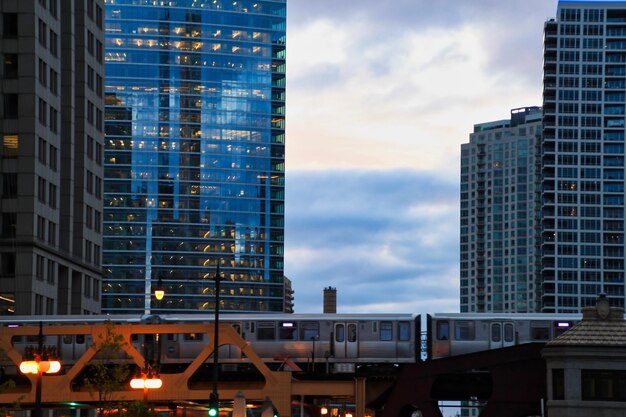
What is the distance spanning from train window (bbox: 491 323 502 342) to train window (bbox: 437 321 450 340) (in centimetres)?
231

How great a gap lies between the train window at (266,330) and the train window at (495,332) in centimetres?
1150

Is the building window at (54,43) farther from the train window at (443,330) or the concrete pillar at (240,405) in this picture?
the concrete pillar at (240,405)

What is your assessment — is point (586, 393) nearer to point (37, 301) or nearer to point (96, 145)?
point (37, 301)

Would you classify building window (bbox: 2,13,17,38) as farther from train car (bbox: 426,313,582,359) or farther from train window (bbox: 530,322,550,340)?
train window (bbox: 530,322,550,340)

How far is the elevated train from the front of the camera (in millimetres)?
66188

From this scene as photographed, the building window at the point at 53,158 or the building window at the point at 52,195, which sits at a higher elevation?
the building window at the point at 53,158

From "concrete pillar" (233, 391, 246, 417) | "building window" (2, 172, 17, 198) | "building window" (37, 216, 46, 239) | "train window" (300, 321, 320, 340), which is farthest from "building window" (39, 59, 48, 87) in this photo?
"concrete pillar" (233, 391, 246, 417)

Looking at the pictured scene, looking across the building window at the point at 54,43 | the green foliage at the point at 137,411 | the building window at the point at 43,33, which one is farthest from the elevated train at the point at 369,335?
the building window at the point at 54,43

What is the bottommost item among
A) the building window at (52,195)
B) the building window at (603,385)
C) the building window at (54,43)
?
the building window at (603,385)

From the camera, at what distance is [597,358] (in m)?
49.8

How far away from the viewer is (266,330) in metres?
68.2

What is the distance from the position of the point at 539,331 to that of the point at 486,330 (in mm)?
2711

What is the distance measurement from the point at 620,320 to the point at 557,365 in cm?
307

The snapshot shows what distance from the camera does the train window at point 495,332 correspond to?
66.4 metres
